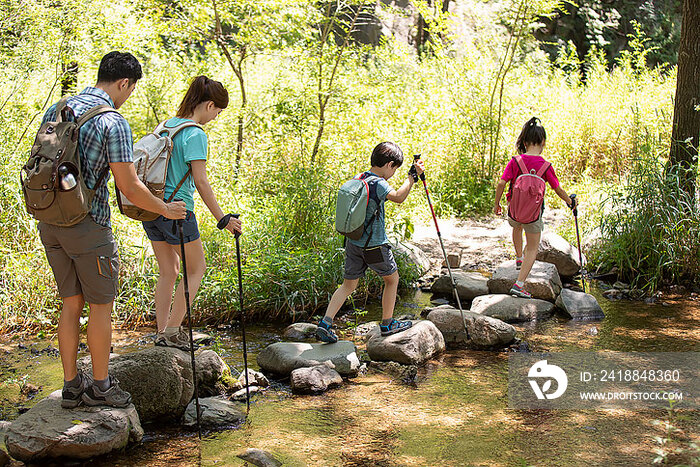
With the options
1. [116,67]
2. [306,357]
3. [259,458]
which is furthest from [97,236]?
[306,357]

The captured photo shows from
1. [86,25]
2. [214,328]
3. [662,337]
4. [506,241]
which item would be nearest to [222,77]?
[86,25]

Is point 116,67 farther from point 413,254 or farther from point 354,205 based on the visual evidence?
point 413,254

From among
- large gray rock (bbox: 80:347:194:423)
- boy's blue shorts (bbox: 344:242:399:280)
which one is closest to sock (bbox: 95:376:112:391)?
large gray rock (bbox: 80:347:194:423)

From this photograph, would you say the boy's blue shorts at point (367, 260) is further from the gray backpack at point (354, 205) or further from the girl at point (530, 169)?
the girl at point (530, 169)

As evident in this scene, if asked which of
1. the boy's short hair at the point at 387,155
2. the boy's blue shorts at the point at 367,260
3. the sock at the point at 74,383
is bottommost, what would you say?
the sock at the point at 74,383

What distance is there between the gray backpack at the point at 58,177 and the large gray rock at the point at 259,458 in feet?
5.05

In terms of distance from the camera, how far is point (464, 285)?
7195 mm

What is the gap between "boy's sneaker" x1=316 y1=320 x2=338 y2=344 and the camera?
5355mm

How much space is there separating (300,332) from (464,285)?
6.91ft

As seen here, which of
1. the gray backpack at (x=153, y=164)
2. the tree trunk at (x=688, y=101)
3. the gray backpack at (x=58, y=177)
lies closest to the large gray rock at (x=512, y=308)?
the tree trunk at (x=688, y=101)

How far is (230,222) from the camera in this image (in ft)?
13.9

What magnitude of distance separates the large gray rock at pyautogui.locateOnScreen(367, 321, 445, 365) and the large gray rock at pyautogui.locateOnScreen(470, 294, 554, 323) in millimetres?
1151

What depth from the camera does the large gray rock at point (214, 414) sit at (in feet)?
13.6

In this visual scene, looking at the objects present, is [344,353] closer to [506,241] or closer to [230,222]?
[230,222]
